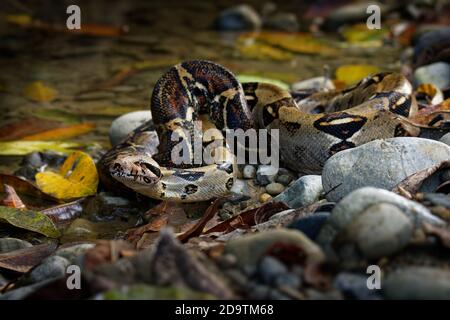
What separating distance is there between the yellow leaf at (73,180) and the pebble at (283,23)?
30.0ft

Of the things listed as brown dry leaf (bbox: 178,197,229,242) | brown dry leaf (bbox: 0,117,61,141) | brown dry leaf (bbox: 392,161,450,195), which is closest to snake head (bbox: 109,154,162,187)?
brown dry leaf (bbox: 178,197,229,242)

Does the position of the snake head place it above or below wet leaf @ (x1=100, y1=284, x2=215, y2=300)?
below

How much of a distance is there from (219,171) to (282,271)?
2784 millimetres

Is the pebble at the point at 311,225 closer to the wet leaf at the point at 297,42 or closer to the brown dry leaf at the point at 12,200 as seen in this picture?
the brown dry leaf at the point at 12,200

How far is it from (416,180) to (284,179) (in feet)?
6.09

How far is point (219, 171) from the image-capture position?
660 centimetres

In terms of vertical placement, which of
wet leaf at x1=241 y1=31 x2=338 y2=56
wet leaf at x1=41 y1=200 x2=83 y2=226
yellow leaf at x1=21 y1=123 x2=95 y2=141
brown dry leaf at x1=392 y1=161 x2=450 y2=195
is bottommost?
wet leaf at x1=41 y1=200 x2=83 y2=226

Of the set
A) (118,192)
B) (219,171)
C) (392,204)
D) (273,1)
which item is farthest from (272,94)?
(273,1)

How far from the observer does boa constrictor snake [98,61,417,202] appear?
6484mm

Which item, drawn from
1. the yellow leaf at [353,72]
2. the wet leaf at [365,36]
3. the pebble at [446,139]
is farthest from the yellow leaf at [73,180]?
the wet leaf at [365,36]

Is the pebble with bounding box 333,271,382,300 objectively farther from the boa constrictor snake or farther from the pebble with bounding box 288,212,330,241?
the boa constrictor snake

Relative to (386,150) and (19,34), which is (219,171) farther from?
(19,34)

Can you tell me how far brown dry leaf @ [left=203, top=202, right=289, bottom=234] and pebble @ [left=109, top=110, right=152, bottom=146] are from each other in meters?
2.79

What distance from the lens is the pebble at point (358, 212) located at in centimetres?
405
